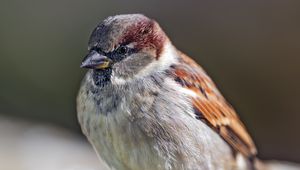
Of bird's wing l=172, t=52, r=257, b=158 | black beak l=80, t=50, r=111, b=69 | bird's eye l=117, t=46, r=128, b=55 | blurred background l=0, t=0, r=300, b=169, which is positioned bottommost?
blurred background l=0, t=0, r=300, b=169

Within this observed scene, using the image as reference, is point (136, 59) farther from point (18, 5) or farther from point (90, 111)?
point (18, 5)

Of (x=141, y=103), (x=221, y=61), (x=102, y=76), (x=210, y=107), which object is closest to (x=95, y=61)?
(x=102, y=76)

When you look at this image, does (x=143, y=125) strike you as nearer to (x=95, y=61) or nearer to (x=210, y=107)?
(x=95, y=61)

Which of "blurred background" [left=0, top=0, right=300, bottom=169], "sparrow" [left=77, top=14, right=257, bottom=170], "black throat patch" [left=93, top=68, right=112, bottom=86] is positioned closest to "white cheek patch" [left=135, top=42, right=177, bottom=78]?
"sparrow" [left=77, top=14, right=257, bottom=170]

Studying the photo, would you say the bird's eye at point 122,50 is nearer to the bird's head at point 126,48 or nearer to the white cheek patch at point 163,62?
the bird's head at point 126,48

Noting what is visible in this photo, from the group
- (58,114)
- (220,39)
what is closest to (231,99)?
(220,39)

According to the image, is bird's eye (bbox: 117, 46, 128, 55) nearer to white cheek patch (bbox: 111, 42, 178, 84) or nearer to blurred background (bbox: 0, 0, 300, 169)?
white cheek patch (bbox: 111, 42, 178, 84)

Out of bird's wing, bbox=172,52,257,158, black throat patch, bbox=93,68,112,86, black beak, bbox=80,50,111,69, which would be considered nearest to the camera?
black beak, bbox=80,50,111,69
